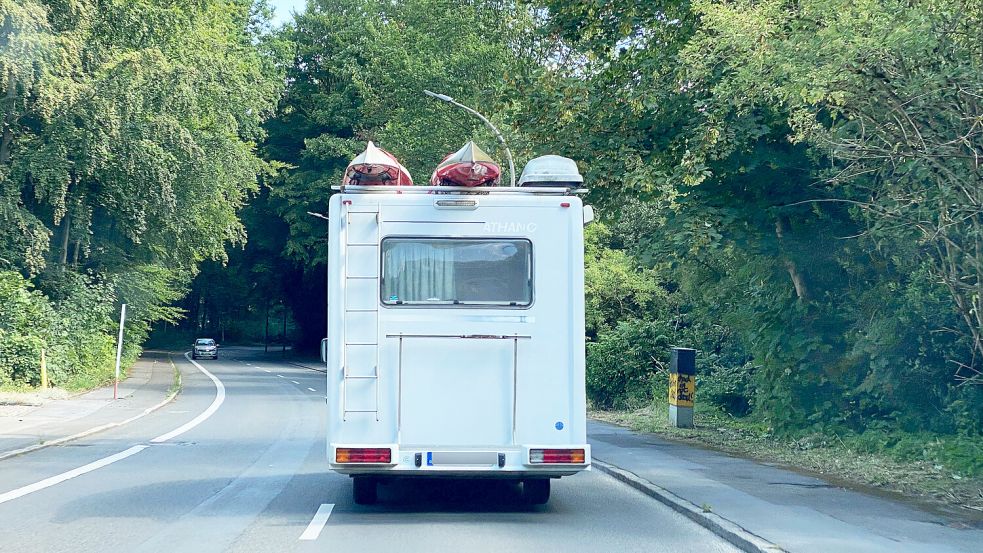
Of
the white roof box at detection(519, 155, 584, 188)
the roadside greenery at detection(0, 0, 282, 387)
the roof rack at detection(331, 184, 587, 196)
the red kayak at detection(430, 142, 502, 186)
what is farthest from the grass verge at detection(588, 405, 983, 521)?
the roadside greenery at detection(0, 0, 282, 387)

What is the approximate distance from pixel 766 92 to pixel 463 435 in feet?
20.9

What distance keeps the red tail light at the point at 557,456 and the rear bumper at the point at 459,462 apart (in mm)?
26

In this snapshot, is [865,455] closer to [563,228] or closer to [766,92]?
[766,92]

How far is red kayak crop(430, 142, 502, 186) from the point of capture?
10.1 metres

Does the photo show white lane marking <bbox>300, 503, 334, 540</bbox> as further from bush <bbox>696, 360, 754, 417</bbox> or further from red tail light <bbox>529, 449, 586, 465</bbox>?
bush <bbox>696, 360, 754, 417</bbox>

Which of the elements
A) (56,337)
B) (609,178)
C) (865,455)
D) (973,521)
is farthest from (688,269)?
(56,337)

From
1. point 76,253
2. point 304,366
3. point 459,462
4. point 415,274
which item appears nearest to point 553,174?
point 415,274

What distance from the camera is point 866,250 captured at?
15961 millimetres

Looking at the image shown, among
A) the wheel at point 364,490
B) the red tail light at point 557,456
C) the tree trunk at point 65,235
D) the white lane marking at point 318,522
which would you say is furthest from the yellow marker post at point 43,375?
the red tail light at point 557,456

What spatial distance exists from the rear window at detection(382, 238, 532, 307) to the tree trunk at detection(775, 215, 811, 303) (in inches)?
327

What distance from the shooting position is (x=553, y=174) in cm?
1043

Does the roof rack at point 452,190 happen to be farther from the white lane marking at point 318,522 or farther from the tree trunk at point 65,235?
the tree trunk at point 65,235

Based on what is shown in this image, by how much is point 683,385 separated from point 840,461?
6133mm

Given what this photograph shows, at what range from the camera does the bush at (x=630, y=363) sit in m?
28.1
